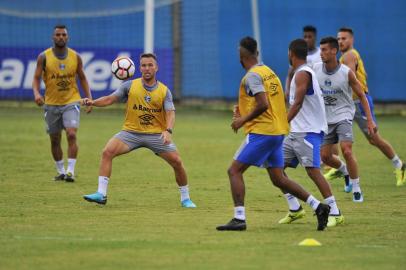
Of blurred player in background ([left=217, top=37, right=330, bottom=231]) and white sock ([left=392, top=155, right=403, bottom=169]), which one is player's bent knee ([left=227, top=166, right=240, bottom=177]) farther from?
white sock ([left=392, top=155, right=403, bottom=169])

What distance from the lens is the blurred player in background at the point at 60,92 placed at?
56.3 ft

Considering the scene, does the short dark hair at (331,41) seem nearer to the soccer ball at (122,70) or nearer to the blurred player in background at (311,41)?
the soccer ball at (122,70)

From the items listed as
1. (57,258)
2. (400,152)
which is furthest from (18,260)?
(400,152)

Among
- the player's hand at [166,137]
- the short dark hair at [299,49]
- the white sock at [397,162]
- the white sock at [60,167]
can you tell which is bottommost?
the white sock at [60,167]

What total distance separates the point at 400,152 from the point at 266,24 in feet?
37.3

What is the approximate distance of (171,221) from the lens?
482 inches

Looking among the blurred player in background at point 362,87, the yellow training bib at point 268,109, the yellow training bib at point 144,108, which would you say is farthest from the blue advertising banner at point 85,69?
the yellow training bib at point 268,109

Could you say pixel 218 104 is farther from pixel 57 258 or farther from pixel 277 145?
pixel 57 258

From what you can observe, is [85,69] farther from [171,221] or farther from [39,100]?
[171,221]

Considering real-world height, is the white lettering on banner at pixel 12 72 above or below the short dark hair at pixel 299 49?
below

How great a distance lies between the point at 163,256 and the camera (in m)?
9.66

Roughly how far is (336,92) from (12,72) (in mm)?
19819

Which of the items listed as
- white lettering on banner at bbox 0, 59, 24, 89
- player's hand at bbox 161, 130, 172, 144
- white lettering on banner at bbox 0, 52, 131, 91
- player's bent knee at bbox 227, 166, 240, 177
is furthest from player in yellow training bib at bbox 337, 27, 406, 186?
white lettering on banner at bbox 0, 59, 24, 89

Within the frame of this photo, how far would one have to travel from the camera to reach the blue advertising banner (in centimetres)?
3197
